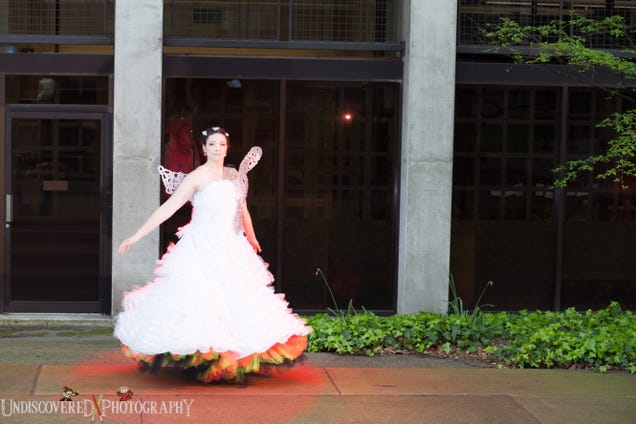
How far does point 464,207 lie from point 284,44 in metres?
2.78

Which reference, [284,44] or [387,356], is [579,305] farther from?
[284,44]

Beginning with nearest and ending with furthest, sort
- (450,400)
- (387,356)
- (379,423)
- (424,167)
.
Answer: (379,423)
(450,400)
(387,356)
(424,167)

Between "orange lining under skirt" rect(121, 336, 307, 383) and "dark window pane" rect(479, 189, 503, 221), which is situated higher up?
"dark window pane" rect(479, 189, 503, 221)

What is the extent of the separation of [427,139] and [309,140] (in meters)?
1.33

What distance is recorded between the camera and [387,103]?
11164 millimetres

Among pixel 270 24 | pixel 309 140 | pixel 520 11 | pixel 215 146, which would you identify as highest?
pixel 520 11

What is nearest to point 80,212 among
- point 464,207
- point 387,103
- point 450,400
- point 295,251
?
point 295,251

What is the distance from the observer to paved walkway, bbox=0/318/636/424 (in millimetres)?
6602

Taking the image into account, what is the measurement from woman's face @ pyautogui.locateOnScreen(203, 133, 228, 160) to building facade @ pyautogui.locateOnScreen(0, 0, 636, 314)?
3184mm

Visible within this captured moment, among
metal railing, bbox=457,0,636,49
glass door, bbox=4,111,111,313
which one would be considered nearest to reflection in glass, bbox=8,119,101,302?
glass door, bbox=4,111,111,313

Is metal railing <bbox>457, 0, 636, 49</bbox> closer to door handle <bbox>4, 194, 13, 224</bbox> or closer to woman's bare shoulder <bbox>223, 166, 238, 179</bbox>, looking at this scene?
woman's bare shoulder <bbox>223, 166, 238, 179</bbox>

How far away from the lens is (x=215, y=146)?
24.6 ft

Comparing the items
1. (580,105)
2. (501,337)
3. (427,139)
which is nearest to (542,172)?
(580,105)

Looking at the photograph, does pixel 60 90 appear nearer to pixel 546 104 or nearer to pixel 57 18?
pixel 57 18
